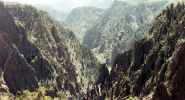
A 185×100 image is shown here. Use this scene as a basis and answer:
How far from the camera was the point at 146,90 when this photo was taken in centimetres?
15938

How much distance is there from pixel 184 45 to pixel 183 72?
28.5 feet

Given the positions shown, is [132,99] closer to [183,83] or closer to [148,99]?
[148,99]

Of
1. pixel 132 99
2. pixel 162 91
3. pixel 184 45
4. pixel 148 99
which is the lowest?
pixel 132 99

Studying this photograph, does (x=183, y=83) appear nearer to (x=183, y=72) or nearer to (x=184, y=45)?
(x=183, y=72)

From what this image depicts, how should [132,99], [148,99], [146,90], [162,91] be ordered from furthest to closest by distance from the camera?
[132,99], [146,90], [148,99], [162,91]

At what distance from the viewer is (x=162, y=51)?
182750 mm

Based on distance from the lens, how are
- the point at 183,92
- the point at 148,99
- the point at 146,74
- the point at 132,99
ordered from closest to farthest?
1. the point at 183,92
2. the point at 148,99
3. the point at 132,99
4. the point at 146,74

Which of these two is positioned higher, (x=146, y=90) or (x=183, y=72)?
(x=183, y=72)

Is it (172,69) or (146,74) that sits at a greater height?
(172,69)

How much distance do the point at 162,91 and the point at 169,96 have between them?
16.1 feet

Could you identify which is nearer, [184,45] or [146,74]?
[184,45]

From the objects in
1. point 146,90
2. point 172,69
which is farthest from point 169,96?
point 146,90

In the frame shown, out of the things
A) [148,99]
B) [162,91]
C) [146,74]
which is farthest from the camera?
[146,74]

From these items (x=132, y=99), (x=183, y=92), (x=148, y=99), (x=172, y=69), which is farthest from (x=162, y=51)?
(x=183, y=92)
